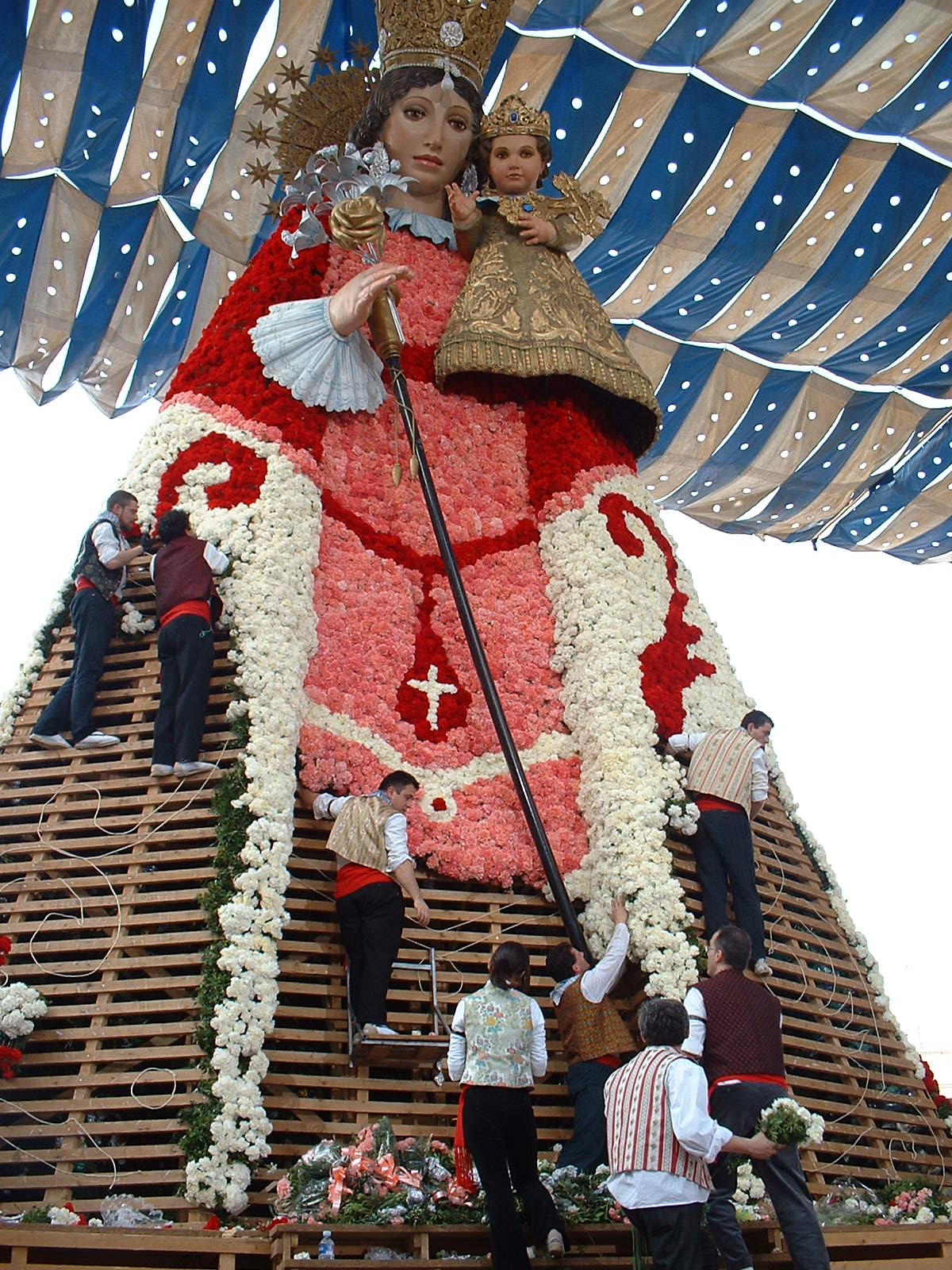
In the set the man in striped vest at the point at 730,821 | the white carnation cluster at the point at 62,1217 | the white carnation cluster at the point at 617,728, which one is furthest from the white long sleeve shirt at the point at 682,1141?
the man in striped vest at the point at 730,821

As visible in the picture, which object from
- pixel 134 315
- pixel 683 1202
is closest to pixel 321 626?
pixel 683 1202

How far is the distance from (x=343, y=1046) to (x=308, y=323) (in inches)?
186

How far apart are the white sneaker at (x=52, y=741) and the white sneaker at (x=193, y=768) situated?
798mm

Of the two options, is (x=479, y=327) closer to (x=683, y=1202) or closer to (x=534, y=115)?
(x=534, y=115)

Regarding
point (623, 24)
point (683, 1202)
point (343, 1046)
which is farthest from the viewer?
point (623, 24)

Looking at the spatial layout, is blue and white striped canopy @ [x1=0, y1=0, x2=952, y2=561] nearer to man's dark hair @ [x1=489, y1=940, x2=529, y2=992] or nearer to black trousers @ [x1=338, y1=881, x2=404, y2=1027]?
black trousers @ [x1=338, y1=881, x2=404, y2=1027]

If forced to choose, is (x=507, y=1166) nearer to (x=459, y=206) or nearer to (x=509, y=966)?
(x=509, y=966)

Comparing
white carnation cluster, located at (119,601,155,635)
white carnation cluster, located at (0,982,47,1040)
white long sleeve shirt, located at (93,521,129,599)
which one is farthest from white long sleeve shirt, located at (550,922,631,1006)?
white long sleeve shirt, located at (93,521,129,599)

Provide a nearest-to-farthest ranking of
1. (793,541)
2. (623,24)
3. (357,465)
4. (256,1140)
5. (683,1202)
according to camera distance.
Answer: (683,1202) → (256,1140) → (357,465) → (623,24) → (793,541)

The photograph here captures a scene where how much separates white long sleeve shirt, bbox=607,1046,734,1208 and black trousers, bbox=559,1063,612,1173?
5.15 feet

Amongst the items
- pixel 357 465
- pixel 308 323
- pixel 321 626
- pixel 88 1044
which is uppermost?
pixel 308 323

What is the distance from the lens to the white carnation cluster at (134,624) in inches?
357

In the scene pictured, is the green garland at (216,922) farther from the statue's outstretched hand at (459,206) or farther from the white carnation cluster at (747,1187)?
the statue's outstretched hand at (459,206)

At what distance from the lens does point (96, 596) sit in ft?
29.6
